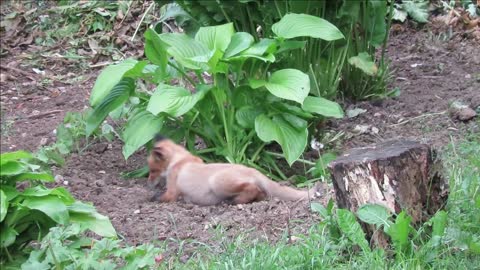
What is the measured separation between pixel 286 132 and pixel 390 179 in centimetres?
176

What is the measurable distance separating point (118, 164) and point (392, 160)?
2.84 m

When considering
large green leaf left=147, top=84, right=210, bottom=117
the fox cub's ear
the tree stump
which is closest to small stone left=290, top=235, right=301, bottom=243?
the tree stump

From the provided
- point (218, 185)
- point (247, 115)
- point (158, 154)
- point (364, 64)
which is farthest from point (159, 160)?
point (364, 64)

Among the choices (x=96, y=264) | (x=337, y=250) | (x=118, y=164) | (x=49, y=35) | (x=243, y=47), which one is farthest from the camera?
(x=49, y=35)

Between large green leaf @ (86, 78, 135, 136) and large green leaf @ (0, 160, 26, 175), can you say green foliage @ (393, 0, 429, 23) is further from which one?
large green leaf @ (0, 160, 26, 175)

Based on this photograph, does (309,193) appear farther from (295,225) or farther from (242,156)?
(242,156)

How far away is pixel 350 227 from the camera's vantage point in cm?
462

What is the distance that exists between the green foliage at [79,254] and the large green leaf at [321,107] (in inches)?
89.5

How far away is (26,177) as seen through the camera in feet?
15.4

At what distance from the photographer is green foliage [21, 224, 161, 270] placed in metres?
4.40

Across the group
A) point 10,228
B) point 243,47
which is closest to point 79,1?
point 243,47

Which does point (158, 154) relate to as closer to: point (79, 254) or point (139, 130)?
point (139, 130)

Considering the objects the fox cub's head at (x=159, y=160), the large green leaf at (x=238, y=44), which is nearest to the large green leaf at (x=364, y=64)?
the large green leaf at (x=238, y=44)

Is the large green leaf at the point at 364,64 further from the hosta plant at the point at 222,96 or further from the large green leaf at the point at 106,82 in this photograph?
the large green leaf at the point at 106,82
